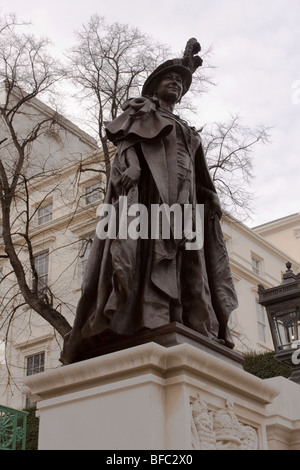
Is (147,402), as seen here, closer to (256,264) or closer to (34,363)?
(34,363)

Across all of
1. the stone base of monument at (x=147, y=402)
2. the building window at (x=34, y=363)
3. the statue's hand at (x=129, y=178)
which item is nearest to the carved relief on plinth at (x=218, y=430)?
the stone base of monument at (x=147, y=402)

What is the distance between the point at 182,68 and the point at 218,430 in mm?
2879

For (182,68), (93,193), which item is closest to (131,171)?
(182,68)

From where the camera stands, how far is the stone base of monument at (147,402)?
12.6 ft

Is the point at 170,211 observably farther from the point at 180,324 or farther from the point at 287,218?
the point at 287,218

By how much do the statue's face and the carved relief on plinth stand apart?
2543 millimetres

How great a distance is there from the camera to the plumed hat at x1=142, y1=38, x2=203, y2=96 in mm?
5514

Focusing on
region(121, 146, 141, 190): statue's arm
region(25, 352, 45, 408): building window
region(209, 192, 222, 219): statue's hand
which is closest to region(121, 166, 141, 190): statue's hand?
region(121, 146, 141, 190): statue's arm

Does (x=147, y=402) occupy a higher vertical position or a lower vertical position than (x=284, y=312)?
lower

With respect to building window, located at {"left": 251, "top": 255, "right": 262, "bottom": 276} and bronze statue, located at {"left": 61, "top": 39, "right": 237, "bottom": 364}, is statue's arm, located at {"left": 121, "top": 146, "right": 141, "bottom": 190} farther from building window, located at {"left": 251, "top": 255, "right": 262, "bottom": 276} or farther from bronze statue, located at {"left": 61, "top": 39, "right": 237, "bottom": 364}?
building window, located at {"left": 251, "top": 255, "right": 262, "bottom": 276}

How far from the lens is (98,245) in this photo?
4809 millimetres

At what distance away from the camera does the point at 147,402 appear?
151 inches

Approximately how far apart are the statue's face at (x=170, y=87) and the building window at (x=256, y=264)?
2843cm

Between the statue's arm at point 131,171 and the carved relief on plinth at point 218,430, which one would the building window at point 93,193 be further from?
the carved relief on plinth at point 218,430
